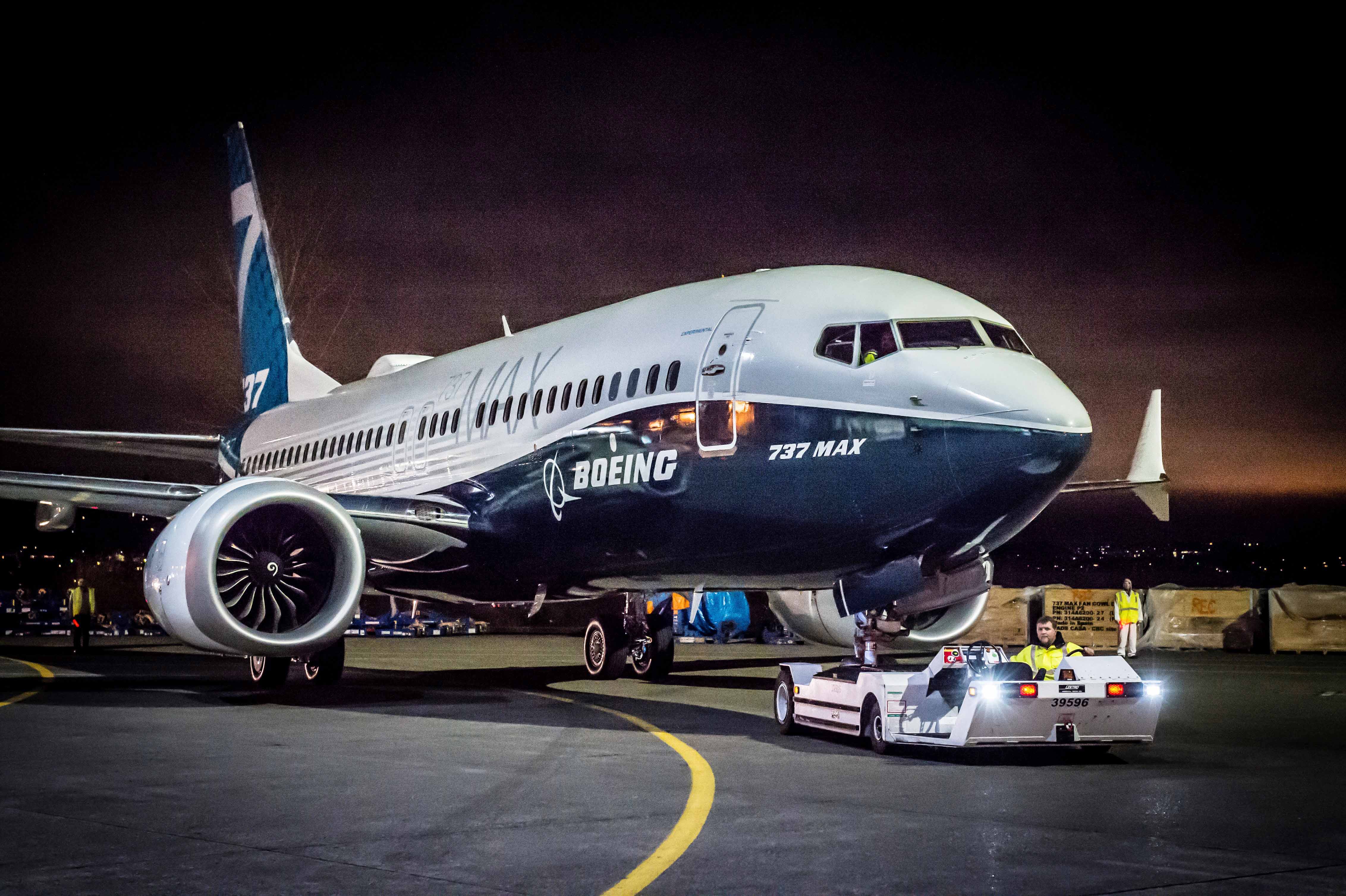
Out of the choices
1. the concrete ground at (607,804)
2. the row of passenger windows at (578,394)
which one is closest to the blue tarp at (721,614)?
the row of passenger windows at (578,394)

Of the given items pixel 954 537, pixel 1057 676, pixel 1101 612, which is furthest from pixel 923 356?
pixel 1101 612

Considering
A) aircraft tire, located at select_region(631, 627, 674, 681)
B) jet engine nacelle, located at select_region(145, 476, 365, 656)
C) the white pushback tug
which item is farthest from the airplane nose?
aircraft tire, located at select_region(631, 627, 674, 681)

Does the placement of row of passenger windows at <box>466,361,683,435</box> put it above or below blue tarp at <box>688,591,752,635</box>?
above

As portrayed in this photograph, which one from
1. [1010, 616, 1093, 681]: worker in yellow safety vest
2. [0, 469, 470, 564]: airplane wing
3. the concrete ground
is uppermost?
[0, 469, 470, 564]: airplane wing

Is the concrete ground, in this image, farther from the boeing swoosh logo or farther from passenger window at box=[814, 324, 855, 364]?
passenger window at box=[814, 324, 855, 364]

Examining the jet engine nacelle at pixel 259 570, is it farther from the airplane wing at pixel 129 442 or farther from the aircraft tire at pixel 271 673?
the airplane wing at pixel 129 442

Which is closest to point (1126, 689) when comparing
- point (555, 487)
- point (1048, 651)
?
point (1048, 651)

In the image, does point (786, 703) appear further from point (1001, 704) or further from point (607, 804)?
point (607, 804)

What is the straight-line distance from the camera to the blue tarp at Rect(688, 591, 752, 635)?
123 ft

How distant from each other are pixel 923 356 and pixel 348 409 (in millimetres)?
11209

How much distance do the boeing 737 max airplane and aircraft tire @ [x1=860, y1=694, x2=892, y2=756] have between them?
1401 millimetres

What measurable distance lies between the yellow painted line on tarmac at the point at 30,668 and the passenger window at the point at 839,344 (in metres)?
9.07

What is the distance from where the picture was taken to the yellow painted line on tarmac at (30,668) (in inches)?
583

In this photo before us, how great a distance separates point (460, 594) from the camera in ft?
57.5
